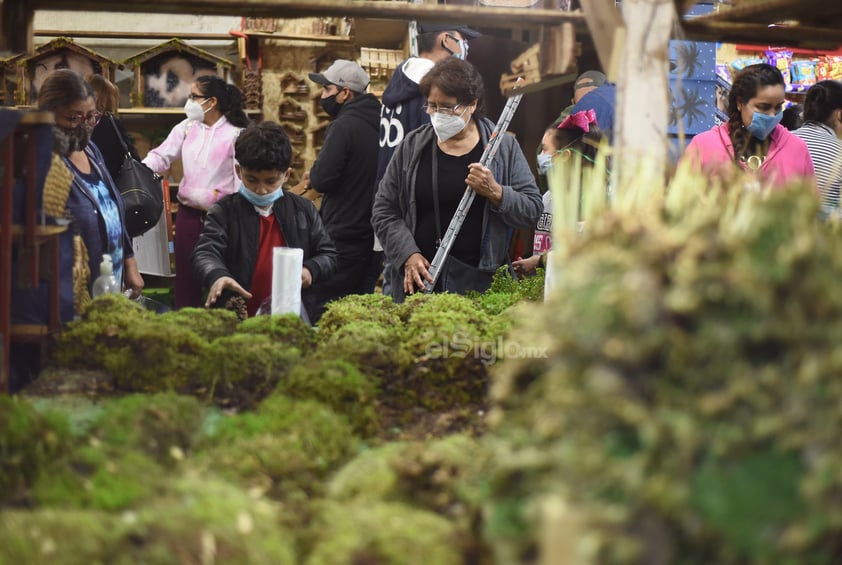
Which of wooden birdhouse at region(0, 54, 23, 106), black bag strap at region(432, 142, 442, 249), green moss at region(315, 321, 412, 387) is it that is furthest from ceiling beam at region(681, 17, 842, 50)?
wooden birdhouse at region(0, 54, 23, 106)

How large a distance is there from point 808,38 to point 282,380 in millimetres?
2290

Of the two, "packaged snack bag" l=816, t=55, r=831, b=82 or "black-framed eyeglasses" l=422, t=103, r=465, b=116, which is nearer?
"black-framed eyeglasses" l=422, t=103, r=465, b=116

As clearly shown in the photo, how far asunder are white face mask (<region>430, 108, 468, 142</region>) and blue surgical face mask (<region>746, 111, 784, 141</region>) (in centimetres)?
148

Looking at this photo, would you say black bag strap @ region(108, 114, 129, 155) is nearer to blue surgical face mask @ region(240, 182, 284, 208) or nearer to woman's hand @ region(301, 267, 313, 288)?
blue surgical face mask @ region(240, 182, 284, 208)

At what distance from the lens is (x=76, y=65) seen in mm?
8000

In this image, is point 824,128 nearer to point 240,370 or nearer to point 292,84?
point 240,370

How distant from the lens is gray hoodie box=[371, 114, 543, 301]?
4.59 meters

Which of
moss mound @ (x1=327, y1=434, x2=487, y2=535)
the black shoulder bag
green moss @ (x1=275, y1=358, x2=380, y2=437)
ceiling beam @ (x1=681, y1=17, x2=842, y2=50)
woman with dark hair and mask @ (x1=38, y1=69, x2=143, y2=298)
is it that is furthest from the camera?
the black shoulder bag

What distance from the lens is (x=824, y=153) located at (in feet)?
18.6

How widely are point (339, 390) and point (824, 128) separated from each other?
4.35 m

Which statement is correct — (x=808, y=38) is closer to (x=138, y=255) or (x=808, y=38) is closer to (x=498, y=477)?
(x=498, y=477)

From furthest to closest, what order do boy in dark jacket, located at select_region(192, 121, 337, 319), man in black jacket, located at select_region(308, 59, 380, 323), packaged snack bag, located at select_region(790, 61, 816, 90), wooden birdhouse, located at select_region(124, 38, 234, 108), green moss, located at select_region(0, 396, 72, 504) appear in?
packaged snack bag, located at select_region(790, 61, 816, 90)
wooden birdhouse, located at select_region(124, 38, 234, 108)
man in black jacket, located at select_region(308, 59, 380, 323)
boy in dark jacket, located at select_region(192, 121, 337, 319)
green moss, located at select_region(0, 396, 72, 504)

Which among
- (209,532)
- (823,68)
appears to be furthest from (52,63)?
(209,532)

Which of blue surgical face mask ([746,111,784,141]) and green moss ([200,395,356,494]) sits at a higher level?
blue surgical face mask ([746,111,784,141])
